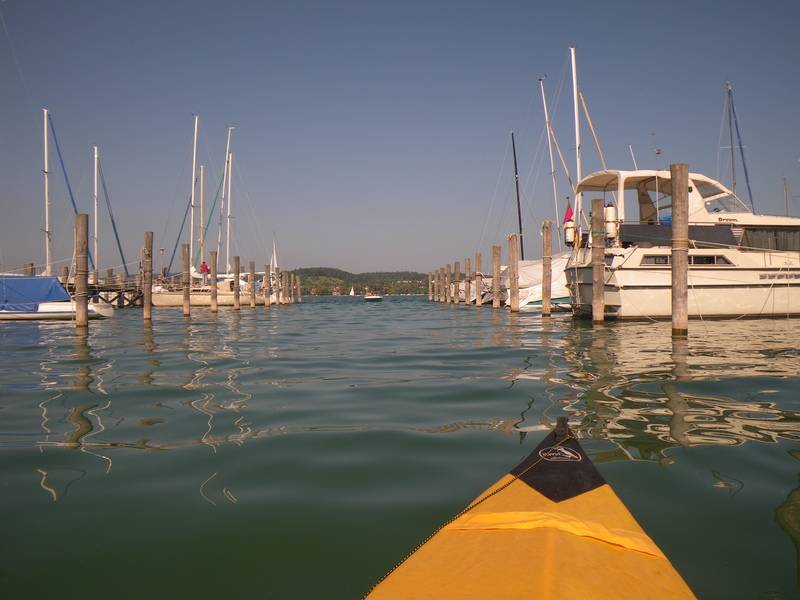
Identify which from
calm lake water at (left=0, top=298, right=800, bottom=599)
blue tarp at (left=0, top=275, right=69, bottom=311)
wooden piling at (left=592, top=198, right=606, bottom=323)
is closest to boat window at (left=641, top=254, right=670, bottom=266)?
wooden piling at (left=592, top=198, right=606, bottom=323)

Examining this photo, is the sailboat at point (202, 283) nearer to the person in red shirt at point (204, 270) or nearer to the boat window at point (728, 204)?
the person in red shirt at point (204, 270)

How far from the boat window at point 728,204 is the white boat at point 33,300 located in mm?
23540

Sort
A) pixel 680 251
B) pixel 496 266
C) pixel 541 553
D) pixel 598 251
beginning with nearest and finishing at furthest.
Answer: pixel 541 553, pixel 680 251, pixel 598 251, pixel 496 266

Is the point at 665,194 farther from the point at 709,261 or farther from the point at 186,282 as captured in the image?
the point at 186,282

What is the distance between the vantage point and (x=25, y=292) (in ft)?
70.1

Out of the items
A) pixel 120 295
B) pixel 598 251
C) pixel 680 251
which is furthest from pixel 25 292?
pixel 680 251

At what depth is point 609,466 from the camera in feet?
11.6

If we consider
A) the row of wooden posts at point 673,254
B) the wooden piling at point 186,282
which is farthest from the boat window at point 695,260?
the wooden piling at point 186,282

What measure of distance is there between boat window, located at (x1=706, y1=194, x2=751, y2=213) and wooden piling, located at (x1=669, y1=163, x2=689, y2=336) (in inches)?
268

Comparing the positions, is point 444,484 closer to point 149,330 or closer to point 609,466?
point 609,466

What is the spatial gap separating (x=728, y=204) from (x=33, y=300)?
2528cm

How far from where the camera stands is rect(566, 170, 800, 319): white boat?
51.8 feet

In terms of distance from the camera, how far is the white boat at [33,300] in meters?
20.9

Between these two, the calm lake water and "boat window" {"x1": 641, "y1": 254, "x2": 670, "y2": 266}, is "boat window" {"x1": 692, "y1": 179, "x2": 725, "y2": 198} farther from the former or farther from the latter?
the calm lake water
